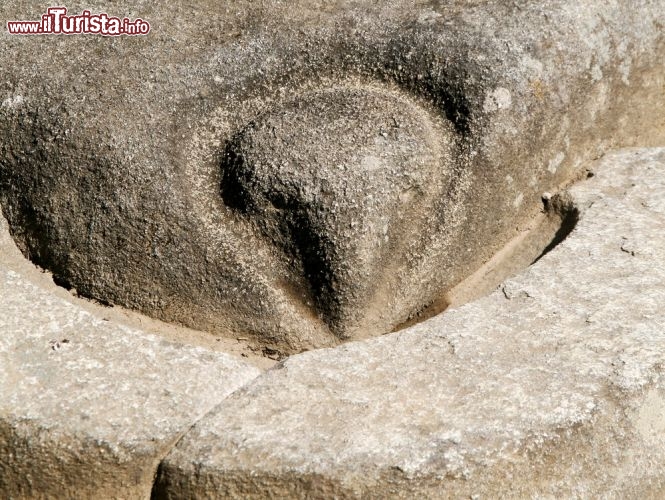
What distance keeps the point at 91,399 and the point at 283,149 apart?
0.52 meters

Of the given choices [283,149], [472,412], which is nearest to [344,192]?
[283,149]

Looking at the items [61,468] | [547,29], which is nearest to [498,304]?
[547,29]

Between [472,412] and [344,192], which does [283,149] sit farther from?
[472,412]

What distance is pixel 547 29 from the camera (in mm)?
1825

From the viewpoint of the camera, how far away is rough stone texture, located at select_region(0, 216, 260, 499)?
1.38 m

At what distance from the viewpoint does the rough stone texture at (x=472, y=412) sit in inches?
51.9

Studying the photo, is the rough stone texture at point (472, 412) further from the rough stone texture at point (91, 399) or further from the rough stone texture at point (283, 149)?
the rough stone texture at point (283, 149)

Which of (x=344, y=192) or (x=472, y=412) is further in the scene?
(x=344, y=192)

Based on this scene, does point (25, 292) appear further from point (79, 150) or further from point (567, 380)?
point (567, 380)

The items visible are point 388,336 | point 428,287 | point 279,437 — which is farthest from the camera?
point 428,287

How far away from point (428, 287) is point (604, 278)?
0.31 m

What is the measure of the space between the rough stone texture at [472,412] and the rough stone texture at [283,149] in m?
0.19

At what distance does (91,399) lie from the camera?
4.66ft

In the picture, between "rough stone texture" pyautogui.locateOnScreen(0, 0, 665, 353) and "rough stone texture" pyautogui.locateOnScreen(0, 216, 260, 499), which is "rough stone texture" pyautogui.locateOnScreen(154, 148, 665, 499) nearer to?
"rough stone texture" pyautogui.locateOnScreen(0, 216, 260, 499)
